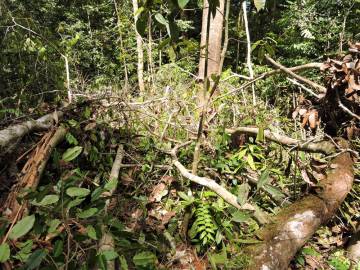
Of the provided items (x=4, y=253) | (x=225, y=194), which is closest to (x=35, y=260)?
(x=4, y=253)

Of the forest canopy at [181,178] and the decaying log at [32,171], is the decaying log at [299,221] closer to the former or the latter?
the forest canopy at [181,178]

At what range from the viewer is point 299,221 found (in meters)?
2.12

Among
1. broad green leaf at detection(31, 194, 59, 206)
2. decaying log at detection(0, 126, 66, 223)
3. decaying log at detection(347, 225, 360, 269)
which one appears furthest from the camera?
decaying log at detection(347, 225, 360, 269)

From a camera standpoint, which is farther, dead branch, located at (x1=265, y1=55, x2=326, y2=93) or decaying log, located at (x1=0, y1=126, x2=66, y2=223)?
dead branch, located at (x1=265, y1=55, x2=326, y2=93)

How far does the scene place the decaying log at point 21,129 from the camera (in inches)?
80.9

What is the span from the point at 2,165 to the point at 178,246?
44.0 inches

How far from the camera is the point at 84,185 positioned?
2305 mm

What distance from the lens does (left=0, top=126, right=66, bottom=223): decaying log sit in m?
1.69

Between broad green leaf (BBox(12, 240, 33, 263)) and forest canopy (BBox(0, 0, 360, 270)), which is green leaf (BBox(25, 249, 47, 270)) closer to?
forest canopy (BBox(0, 0, 360, 270))

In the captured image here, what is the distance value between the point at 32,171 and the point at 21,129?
0.40 meters

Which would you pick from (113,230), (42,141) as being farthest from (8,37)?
(113,230)

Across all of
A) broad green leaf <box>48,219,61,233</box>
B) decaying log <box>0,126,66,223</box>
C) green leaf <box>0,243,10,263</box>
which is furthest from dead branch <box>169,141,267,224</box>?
green leaf <box>0,243,10,263</box>

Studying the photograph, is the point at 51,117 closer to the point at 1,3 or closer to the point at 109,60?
the point at 1,3

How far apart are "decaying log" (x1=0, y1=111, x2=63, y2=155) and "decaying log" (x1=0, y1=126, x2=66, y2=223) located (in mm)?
125
